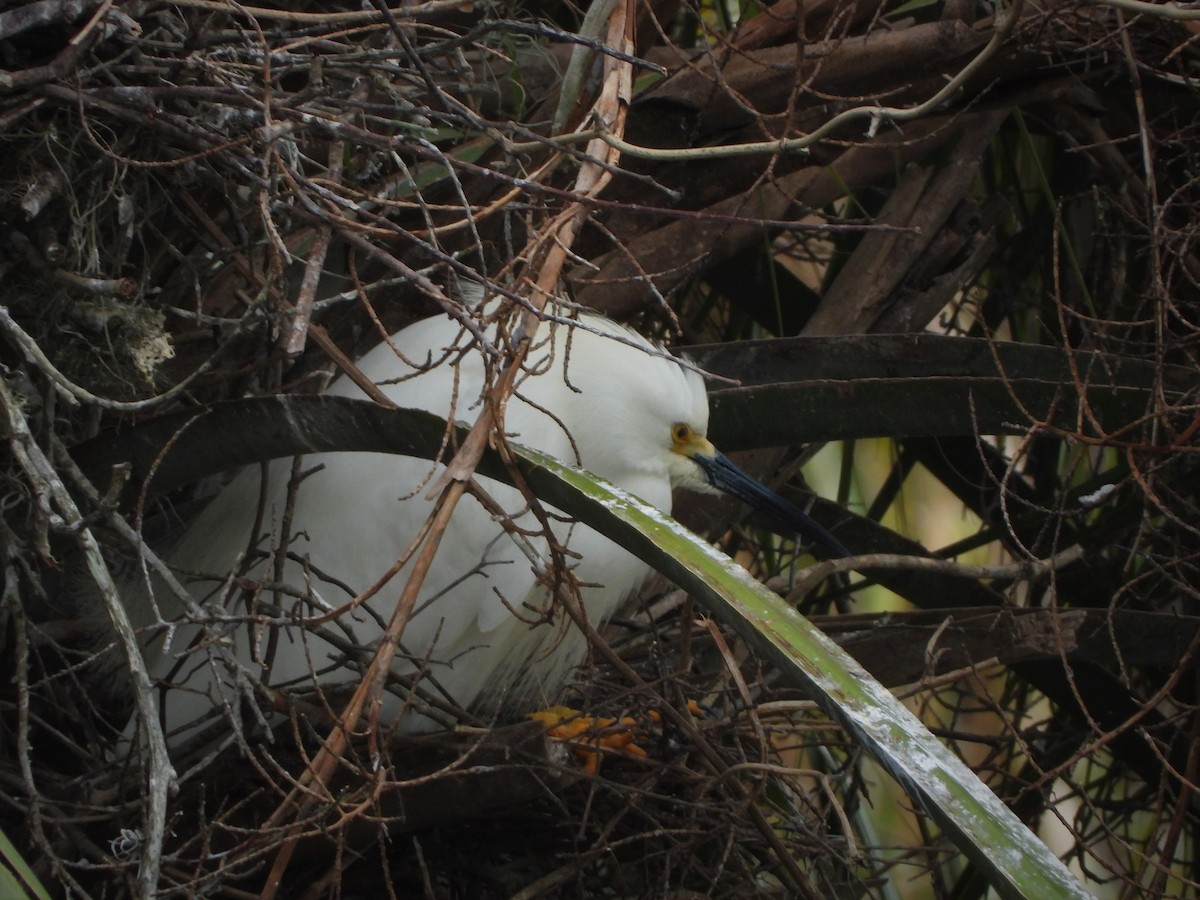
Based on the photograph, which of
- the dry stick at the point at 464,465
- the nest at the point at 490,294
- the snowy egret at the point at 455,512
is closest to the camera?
the dry stick at the point at 464,465

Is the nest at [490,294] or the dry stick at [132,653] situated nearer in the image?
the dry stick at [132,653]

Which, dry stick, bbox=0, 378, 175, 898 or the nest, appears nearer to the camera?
dry stick, bbox=0, 378, 175, 898

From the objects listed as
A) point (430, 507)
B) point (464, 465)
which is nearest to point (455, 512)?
point (430, 507)

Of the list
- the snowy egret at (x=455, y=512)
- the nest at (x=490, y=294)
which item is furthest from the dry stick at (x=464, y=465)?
the snowy egret at (x=455, y=512)

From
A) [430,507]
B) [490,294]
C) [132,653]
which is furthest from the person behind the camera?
[430,507]

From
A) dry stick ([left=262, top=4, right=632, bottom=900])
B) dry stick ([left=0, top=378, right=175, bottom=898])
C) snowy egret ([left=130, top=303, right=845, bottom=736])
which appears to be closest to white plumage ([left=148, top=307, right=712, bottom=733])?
snowy egret ([left=130, top=303, right=845, bottom=736])

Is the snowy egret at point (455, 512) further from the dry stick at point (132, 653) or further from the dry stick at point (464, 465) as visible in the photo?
the dry stick at point (132, 653)

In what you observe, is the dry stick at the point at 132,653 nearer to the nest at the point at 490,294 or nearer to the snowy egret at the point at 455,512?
the nest at the point at 490,294

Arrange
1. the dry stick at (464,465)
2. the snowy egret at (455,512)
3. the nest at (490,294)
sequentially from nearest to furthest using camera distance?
the dry stick at (464,465) < the nest at (490,294) < the snowy egret at (455,512)

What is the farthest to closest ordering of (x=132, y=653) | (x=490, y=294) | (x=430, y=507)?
(x=430, y=507) → (x=490, y=294) → (x=132, y=653)

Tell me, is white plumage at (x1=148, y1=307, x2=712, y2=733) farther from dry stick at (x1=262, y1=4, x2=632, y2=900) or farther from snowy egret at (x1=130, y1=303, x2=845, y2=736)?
dry stick at (x1=262, y1=4, x2=632, y2=900)

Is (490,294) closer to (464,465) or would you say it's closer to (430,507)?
(464,465)

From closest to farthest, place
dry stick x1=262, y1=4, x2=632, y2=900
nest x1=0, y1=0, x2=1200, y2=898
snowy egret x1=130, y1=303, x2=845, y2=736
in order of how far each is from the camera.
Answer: dry stick x1=262, y1=4, x2=632, y2=900 < nest x1=0, y1=0, x2=1200, y2=898 < snowy egret x1=130, y1=303, x2=845, y2=736

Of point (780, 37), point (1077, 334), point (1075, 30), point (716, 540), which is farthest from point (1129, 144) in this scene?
point (716, 540)
